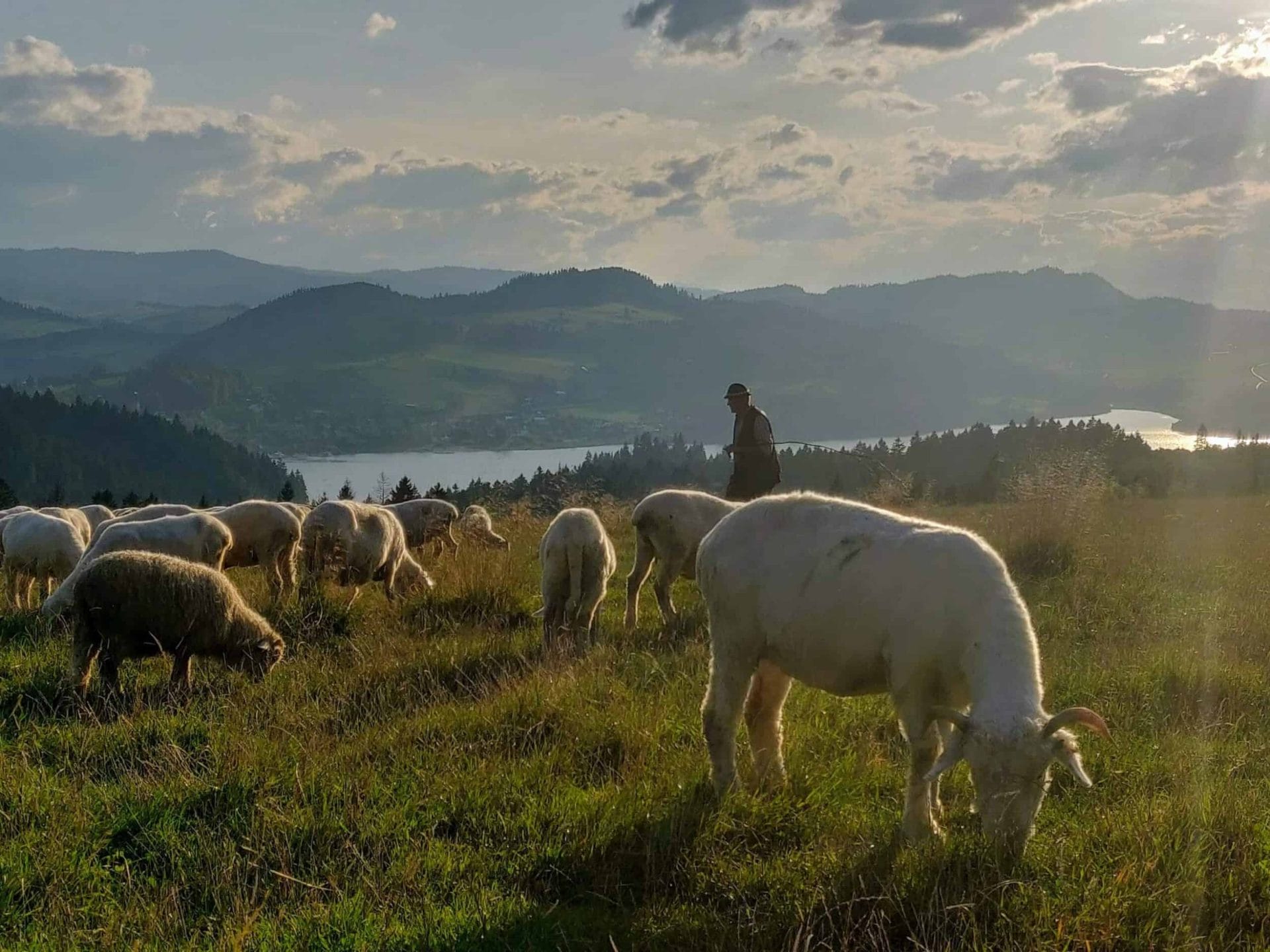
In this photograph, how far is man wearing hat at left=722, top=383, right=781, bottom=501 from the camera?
12289mm

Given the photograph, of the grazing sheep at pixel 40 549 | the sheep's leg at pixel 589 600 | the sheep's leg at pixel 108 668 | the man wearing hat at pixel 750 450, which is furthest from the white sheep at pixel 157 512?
the man wearing hat at pixel 750 450

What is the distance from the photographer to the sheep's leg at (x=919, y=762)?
4.71m

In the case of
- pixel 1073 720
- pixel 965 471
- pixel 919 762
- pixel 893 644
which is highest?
pixel 893 644

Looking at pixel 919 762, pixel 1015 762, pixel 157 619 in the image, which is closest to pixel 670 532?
pixel 157 619

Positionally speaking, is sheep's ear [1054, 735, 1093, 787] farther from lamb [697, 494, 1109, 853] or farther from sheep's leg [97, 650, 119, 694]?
sheep's leg [97, 650, 119, 694]

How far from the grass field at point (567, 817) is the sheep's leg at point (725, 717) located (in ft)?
0.60

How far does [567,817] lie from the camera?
4.95 m

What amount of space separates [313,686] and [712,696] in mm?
4026

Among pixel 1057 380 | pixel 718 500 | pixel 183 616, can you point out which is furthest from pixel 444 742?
pixel 1057 380

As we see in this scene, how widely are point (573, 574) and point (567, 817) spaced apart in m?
5.35

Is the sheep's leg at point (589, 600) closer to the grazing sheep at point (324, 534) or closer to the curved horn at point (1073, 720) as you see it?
the grazing sheep at point (324, 534)

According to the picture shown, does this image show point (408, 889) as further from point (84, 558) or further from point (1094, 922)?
point (84, 558)

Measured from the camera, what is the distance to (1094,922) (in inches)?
146

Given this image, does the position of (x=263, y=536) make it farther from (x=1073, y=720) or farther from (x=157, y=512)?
(x=1073, y=720)
